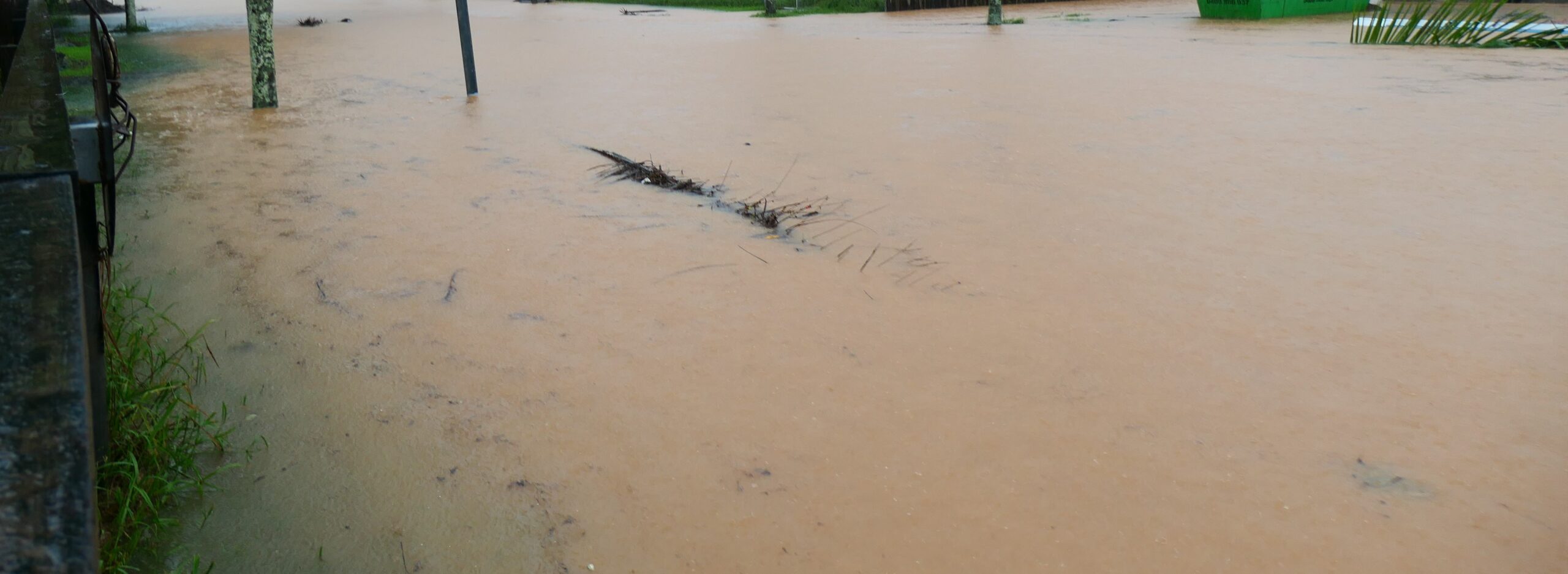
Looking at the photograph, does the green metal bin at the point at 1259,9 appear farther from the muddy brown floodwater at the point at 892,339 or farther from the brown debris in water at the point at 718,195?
the brown debris in water at the point at 718,195

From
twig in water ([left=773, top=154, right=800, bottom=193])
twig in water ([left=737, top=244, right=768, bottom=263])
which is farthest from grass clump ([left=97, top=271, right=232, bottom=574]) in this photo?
twig in water ([left=773, top=154, right=800, bottom=193])

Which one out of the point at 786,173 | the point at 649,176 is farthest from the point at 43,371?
the point at 786,173

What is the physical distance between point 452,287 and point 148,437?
1.09 metres

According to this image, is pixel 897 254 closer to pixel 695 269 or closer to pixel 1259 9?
pixel 695 269

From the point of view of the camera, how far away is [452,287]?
2969 millimetres

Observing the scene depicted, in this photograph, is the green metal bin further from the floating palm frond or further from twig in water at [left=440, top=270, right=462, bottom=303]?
twig in water at [left=440, top=270, right=462, bottom=303]

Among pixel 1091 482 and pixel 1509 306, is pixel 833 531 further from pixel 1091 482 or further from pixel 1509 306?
pixel 1509 306

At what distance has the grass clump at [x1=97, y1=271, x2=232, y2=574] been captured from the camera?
175 cm

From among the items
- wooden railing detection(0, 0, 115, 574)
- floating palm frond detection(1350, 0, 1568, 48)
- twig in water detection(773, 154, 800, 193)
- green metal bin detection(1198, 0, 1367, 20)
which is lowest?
twig in water detection(773, 154, 800, 193)

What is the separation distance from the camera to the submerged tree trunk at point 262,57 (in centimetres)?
587

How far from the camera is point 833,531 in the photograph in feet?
5.98

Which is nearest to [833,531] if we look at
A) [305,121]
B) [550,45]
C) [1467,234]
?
[1467,234]

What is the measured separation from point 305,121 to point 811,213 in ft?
10.9

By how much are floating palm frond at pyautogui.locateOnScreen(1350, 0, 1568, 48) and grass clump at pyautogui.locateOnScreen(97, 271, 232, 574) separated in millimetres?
8871
